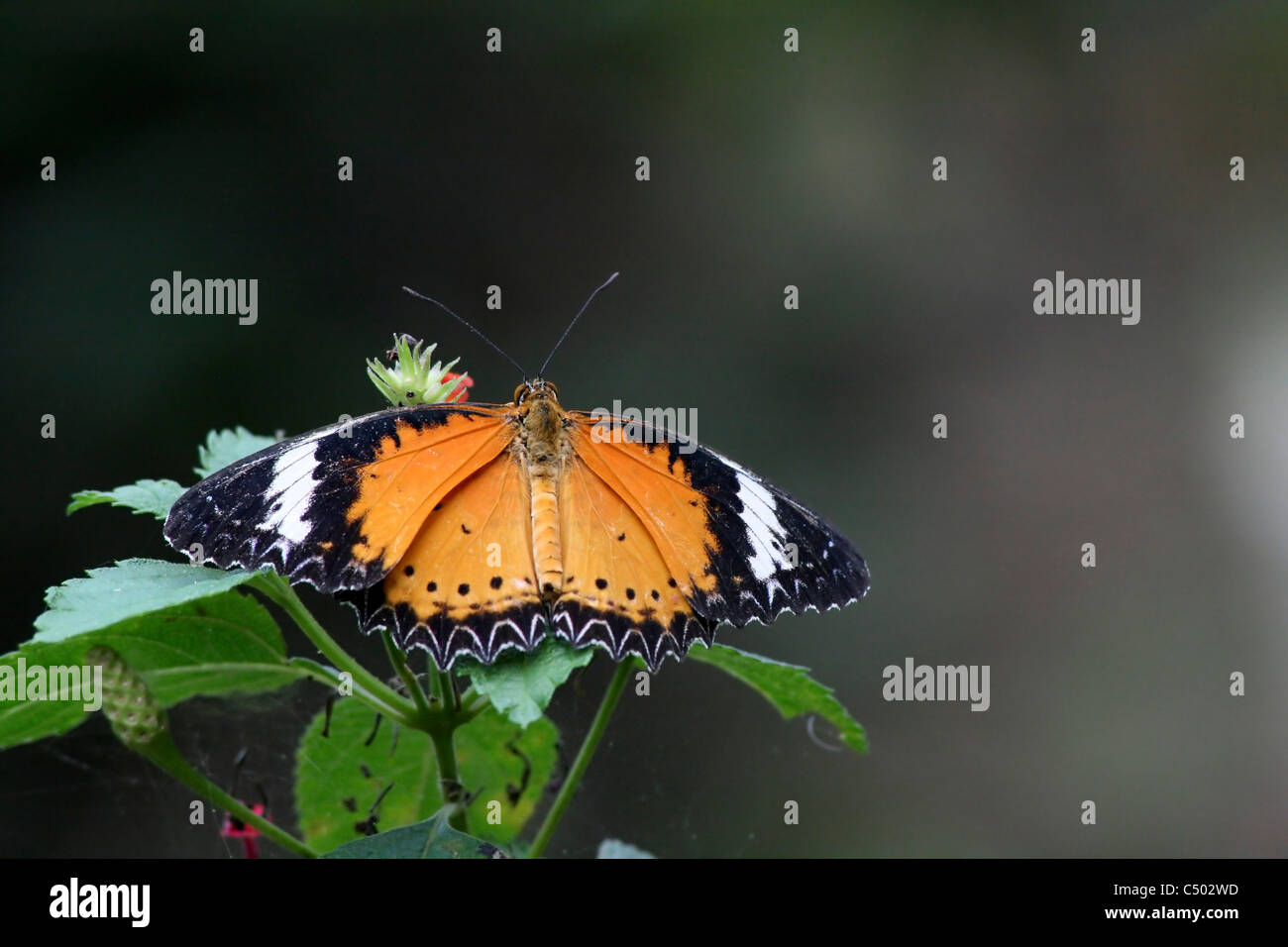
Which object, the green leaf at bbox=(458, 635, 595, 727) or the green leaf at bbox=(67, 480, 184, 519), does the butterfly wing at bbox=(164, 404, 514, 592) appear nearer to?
the green leaf at bbox=(67, 480, 184, 519)

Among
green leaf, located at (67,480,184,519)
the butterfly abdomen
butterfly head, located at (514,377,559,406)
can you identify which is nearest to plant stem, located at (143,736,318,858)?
green leaf, located at (67,480,184,519)

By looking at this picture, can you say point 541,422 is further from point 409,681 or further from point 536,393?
point 409,681

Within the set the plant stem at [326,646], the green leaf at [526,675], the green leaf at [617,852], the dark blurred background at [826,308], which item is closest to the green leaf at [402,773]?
the green leaf at [617,852]

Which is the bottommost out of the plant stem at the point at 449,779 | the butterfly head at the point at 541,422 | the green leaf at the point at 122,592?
the plant stem at the point at 449,779

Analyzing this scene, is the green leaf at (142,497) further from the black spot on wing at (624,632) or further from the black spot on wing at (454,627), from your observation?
the black spot on wing at (624,632)

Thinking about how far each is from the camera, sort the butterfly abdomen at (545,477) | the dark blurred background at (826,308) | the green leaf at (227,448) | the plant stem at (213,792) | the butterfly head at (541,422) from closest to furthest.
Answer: the plant stem at (213,792), the butterfly abdomen at (545,477), the butterfly head at (541,422), the green leaf at (227,448), the dark blurred background at (826,308)

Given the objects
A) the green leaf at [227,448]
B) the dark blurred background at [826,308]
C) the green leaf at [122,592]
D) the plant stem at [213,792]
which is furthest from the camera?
the dark blurred background at [826,308]

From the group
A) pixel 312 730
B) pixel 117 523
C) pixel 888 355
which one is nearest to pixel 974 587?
pixel 888 355

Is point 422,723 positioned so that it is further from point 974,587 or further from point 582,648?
point 974,587

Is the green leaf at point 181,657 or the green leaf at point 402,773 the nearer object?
the green leaf at point 181,657
